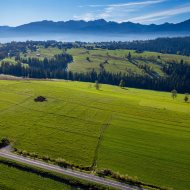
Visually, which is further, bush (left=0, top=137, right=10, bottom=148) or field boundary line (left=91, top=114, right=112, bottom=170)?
bush (left=0, top=137, right=10, bottom=148)

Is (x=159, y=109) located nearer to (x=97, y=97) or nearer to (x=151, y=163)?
(x=97, y=97)

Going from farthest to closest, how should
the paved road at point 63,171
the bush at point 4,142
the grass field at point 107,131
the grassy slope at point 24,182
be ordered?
the bush at point 4,142, the grass field at point 107,131, the paved road at point 63,171, the grassy slope at point 24,182

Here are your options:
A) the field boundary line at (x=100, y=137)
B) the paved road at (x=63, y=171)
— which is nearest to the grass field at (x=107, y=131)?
the field boundary line at (x=100, y=137)

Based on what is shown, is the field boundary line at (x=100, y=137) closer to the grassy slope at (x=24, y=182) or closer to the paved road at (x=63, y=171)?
the paved road at (x=63, y=171)

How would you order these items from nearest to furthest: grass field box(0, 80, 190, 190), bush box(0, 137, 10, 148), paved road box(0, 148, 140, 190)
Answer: paved road box(0, 148, 140, 190) < grass field box(0, 80, 190, 190) < bush box(0, 137, 10, 148)

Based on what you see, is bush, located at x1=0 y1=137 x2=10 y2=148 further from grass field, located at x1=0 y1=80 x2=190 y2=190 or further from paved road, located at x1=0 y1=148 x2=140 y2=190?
paved road, located at x1=0 y1=148 x2=140 y2=190

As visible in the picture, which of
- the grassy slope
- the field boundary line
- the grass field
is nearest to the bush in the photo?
the grass field
